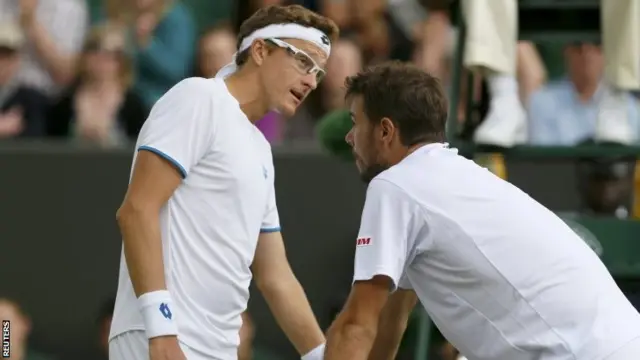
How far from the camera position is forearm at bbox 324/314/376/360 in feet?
13.2

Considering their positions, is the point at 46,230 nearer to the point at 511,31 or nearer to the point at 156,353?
the point at 511,31

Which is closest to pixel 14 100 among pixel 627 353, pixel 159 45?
pixel 159 45

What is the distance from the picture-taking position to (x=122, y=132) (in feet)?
28.2

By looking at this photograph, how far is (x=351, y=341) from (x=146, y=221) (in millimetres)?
676

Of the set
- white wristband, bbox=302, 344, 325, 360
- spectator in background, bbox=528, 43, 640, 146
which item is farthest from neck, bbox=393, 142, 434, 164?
spectator in background, bbox=528, 43, 640, 146

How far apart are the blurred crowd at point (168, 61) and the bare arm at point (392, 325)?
3888 mm

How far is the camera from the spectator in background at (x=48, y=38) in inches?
344

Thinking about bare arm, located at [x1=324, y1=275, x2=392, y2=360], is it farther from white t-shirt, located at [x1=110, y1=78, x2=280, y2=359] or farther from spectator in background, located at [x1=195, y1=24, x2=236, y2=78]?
spectator in background, located at [x1=195, y1=24, x2=236, y2=78]

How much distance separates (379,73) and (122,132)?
454cm

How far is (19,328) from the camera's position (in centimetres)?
800

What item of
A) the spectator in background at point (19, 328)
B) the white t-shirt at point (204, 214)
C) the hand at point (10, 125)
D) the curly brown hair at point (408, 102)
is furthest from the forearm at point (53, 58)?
the curly brown hair at point (408, 102)

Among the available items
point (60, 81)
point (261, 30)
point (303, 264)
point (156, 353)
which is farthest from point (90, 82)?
point (156, 353)

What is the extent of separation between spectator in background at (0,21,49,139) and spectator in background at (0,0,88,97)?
63 mm

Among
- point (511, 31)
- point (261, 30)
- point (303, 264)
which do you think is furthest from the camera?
point (303, 264)
